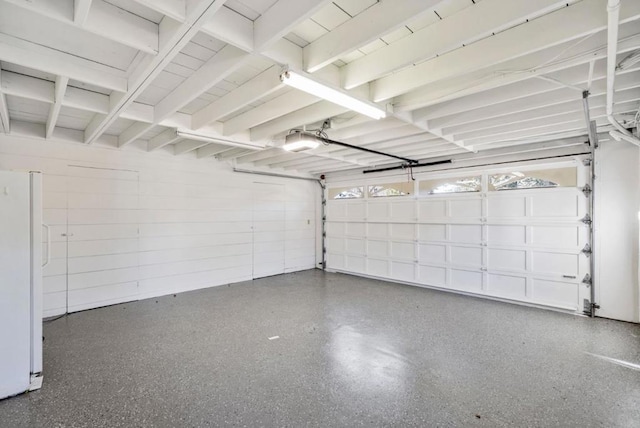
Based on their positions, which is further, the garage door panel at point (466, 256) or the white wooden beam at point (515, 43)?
the garage door panel at point (466, 256)

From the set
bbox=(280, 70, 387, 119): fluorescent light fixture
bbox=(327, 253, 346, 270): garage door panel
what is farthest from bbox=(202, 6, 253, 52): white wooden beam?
bbox=(327, 253, 346, 270): garage door panel

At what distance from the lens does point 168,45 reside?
1743mm

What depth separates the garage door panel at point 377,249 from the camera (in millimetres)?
6162

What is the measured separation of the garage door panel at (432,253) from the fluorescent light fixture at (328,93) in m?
3.46

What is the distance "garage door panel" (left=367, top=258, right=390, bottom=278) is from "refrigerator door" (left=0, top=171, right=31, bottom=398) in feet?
17.6

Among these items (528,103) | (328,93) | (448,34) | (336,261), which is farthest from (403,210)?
(448,34)

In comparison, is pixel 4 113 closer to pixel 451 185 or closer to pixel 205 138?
pixel 205 138

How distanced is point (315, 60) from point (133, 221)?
4160 mm

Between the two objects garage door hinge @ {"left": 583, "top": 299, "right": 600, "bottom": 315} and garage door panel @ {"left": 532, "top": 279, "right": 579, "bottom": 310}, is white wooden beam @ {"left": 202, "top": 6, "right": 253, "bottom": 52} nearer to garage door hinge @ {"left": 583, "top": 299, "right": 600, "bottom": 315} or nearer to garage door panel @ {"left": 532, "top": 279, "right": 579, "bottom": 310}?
garage door panel @ {"left": 532, "top": 279, "right": 579, "bottom": 310}

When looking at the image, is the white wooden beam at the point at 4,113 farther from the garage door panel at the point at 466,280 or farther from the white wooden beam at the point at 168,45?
the garage door panel at the point at 466,280

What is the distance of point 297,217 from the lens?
7.11m

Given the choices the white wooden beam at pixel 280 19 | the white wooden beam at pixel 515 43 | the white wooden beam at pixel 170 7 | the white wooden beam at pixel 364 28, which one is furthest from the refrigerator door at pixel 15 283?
the white wooden beam at pixel 515 43

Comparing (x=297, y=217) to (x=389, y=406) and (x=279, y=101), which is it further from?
(x=389, y=406)

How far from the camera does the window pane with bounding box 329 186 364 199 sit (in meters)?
6.68
